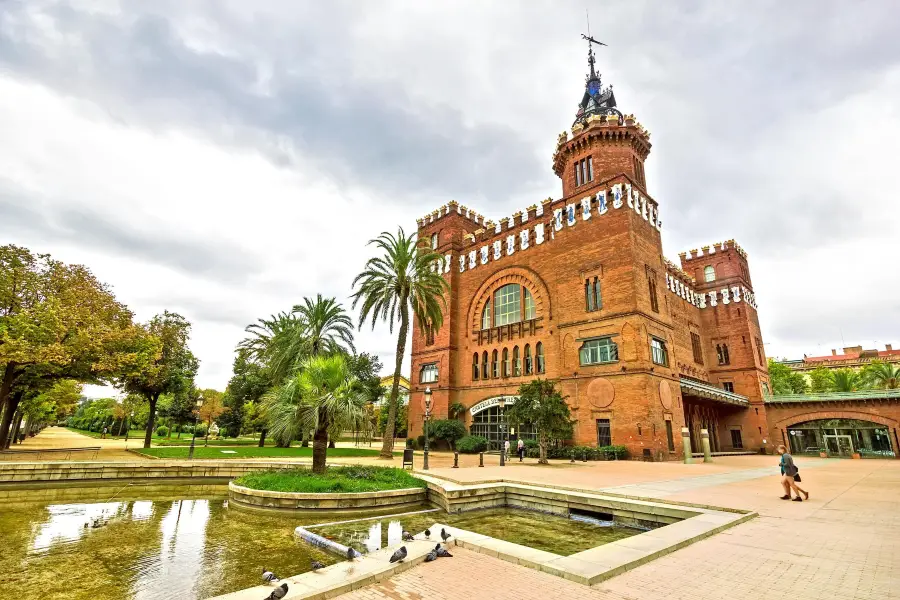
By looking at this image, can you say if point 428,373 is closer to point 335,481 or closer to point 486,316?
point 486,316

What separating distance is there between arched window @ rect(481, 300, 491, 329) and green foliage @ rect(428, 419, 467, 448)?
8.08 meters

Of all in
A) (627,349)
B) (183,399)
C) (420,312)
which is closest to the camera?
(627,349)

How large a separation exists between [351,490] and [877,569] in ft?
35.9

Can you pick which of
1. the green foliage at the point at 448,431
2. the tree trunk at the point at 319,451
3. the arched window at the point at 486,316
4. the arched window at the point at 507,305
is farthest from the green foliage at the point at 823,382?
the tree trunk at the point at 319,451

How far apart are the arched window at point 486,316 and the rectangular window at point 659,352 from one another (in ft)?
42.2

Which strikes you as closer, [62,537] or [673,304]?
[62,537]

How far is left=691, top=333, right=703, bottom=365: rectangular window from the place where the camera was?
40.6 meters

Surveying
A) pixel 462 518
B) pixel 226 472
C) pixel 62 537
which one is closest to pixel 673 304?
pixel 462 518

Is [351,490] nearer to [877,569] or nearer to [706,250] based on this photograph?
[877,569]

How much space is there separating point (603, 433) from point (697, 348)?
2039 centimetres

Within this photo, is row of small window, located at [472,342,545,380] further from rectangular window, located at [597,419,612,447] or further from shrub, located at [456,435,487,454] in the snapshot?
rectangular window, located at [597,419,612,447]

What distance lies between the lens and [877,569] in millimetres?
5727

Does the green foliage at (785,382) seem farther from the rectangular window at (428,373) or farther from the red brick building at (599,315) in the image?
the rectangular window at (428,373)

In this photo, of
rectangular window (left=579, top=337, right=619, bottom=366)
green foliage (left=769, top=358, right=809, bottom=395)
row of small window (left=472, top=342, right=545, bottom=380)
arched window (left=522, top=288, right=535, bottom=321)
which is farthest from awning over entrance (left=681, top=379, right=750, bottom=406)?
green foliage (left=769, top=358, right=809, bottom=395)
